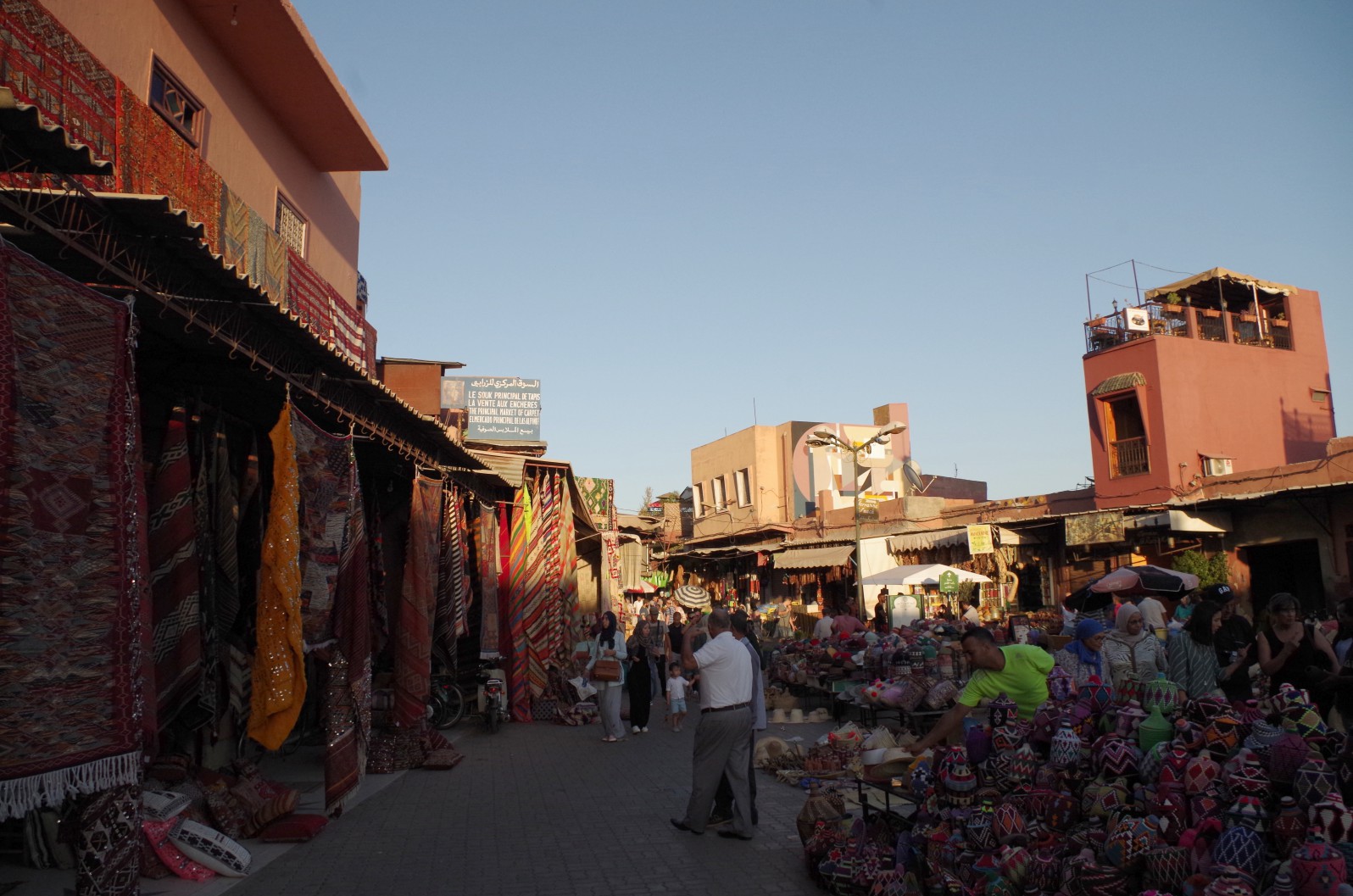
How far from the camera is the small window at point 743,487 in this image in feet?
139

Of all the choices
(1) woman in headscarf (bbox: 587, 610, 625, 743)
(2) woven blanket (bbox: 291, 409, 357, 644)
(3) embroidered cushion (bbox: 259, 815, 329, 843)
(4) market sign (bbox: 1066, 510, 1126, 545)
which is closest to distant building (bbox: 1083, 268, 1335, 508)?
(4) market sign (bbox: 1066, 510, 1126, 545)

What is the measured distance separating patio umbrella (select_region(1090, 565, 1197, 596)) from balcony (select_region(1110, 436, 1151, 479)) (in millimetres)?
8104

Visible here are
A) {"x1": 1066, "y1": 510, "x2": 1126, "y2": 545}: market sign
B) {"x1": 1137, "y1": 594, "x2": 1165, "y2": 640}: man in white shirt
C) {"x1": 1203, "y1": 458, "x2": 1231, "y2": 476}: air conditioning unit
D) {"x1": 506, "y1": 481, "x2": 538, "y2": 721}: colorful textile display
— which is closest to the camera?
{"x1": 1137, "y1": 594, "x2": 1165, "y2": 640}: man in white shirt

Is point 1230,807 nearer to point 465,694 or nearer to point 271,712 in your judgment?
point 271,712

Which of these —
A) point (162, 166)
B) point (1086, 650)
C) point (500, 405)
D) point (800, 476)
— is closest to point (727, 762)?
point (1086, 650)

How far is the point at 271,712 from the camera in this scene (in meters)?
6.26

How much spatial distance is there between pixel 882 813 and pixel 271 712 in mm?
3951

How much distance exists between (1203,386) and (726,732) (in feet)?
65.5

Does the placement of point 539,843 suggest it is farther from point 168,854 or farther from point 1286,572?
point 1286,572

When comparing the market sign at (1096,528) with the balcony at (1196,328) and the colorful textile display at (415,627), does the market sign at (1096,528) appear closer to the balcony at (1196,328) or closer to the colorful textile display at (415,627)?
the balcony at (1196,328)

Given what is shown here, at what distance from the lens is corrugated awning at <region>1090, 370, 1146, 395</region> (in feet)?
73.0

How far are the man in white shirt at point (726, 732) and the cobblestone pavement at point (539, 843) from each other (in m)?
0.21

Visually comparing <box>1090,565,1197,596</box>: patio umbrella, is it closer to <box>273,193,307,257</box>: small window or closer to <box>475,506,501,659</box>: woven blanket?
<box>475,506,501,659</box>: woven blanket

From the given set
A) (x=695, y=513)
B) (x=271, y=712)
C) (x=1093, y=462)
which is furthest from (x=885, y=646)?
(x=695, y=513)
